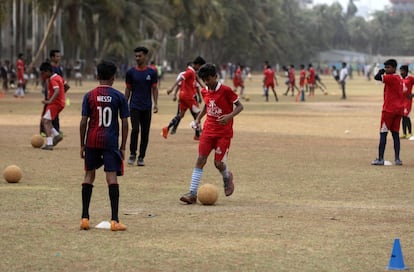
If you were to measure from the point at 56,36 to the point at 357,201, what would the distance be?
64314mm

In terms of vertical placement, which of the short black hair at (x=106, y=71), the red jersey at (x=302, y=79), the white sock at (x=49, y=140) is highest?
the short black hair at (x=106, y=71)

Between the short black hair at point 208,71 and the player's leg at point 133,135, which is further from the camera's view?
the player's leg at point 133,135

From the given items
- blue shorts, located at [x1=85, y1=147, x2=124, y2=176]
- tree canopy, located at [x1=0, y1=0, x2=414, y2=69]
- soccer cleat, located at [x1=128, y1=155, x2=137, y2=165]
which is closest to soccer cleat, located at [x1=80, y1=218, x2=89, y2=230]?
blue shorts, located at [x1=85, y1=147, x2=124, y2=176]

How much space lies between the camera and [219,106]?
43.1 feet

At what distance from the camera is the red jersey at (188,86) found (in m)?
23.8

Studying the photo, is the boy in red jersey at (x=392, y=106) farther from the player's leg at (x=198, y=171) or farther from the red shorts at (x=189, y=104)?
the red shorts at (x=189, y=104)

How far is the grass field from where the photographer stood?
931 centimetres

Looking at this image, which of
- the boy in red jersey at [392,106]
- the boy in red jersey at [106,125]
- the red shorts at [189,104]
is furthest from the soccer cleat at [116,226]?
the red shorts at [189,104]

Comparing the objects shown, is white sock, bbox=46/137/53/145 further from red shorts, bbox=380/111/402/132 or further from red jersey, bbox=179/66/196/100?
red shorts, bbox=380/111/402/132

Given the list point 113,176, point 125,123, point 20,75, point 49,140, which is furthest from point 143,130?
point 20,75

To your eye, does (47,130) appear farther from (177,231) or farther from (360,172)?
(177,231)

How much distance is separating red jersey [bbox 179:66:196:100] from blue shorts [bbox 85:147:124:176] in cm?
1282

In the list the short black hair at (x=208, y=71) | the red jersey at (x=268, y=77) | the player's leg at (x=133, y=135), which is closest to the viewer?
the short black hair at (x=208, y=71)

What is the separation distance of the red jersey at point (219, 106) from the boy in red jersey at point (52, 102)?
7.17m
